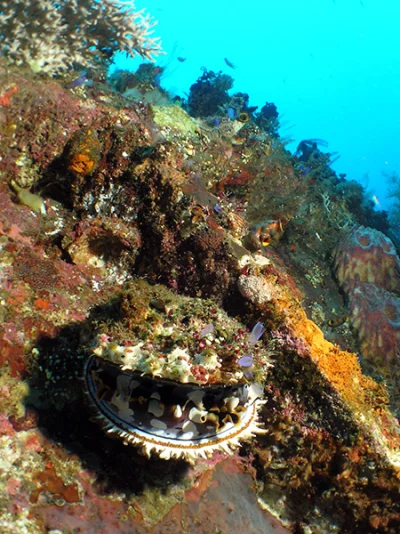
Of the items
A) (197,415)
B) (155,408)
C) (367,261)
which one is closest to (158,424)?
(155,408)

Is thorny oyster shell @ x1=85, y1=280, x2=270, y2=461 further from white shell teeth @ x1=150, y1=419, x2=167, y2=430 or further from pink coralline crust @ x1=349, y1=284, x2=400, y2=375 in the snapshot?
pink coralline crust @ x1=349, y1=284, x2=400, y2=375

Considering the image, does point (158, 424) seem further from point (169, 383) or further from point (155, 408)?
point (169, 383)

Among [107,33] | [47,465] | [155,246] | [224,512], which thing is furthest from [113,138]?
[224,512]

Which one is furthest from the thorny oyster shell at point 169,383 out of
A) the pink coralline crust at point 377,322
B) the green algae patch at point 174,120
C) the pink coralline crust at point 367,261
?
the green algae patch at point 174,120

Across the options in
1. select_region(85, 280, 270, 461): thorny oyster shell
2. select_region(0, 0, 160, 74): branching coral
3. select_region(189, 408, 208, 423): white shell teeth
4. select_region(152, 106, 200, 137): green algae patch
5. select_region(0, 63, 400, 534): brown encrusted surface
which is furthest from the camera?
select_region(152, 106, 200, 137): green algae patch

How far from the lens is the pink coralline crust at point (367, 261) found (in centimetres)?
602

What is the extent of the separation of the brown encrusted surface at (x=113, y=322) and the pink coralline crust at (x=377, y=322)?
1601 mm

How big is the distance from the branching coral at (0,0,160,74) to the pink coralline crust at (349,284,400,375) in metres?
5.03

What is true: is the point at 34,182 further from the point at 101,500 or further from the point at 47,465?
the point at 101,500

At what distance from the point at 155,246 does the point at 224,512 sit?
2645 mm

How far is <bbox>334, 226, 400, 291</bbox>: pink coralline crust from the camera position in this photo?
6.02 metres

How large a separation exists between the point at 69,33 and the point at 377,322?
591 cm

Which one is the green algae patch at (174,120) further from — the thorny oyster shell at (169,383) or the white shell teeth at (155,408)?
the white shell teeth at (155,408)

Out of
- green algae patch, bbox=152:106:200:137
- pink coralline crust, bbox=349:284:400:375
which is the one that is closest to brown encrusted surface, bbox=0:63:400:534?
green algae patch, bbox=152:106:200:137
